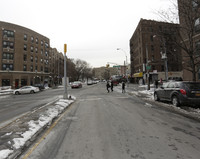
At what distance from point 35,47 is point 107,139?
154ft

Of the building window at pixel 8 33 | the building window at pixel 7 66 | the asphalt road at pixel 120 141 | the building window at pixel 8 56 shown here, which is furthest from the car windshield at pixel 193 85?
the building window at pixel 8 33

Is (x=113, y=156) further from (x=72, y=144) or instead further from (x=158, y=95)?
(x=158, y=95)

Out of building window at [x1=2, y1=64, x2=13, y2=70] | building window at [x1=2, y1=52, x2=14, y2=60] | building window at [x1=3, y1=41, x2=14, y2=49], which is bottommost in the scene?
building window at [x1=2, y1=64, x2=13, y2=70]

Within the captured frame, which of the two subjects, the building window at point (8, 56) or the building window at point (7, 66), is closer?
the building window at point (7, 66)

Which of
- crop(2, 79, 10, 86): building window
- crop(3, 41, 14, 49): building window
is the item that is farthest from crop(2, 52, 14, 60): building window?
crop(2, 79, 10, 86): building window

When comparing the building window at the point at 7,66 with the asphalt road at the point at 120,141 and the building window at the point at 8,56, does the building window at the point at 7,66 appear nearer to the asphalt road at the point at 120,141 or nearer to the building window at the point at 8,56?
the building window at the point at 8,56

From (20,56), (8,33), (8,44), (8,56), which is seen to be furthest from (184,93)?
(8,33)

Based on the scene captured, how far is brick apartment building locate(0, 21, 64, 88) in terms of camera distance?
113ft

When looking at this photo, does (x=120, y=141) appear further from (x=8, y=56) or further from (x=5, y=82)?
(x=8, y=56)

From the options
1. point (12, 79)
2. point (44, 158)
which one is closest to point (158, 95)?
point (44, 158)

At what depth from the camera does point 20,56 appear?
37.5m

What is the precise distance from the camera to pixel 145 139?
3471 mm

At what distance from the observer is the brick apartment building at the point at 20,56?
3431cm

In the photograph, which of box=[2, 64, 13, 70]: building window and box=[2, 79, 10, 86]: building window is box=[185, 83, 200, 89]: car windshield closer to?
box=[2, 79, 10, 86]: building window
